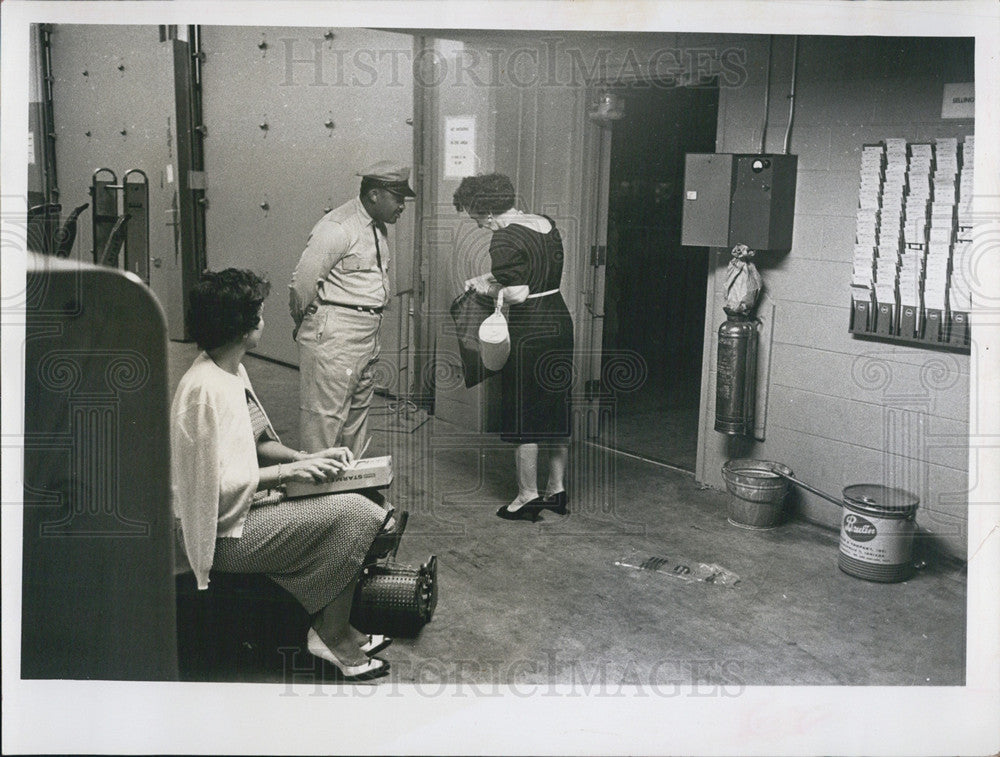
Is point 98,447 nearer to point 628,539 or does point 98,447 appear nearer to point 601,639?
point 601,639

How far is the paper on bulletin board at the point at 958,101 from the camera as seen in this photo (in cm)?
336

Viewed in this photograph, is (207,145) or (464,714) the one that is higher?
(207,145)

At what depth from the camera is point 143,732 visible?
2.50 metres

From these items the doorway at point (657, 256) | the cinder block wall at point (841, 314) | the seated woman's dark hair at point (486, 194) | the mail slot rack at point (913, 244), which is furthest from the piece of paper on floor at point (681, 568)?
the doorway at point (657, 256)

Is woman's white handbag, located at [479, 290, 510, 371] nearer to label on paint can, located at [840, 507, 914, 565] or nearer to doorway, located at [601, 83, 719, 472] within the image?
label on paint can, located at [840, 507, 914, 565]

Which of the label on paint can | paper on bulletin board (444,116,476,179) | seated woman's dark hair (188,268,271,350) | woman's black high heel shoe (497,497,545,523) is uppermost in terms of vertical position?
paper on bulletin board (444,116,476,179)

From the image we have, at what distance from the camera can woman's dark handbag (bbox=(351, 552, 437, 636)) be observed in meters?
2.99

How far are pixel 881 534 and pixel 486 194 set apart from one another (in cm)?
215

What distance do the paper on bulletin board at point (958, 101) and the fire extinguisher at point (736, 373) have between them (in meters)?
1.19

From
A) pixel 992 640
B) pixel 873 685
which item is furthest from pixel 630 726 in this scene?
pixel 992 640

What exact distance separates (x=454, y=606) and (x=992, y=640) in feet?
5.66

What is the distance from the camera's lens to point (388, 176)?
3490 mm

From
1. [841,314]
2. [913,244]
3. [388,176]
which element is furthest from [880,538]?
[388,176]

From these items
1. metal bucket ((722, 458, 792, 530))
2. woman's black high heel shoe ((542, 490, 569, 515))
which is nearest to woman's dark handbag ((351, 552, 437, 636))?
woman's black high heel shoe ((542, 490, 569, 515))
